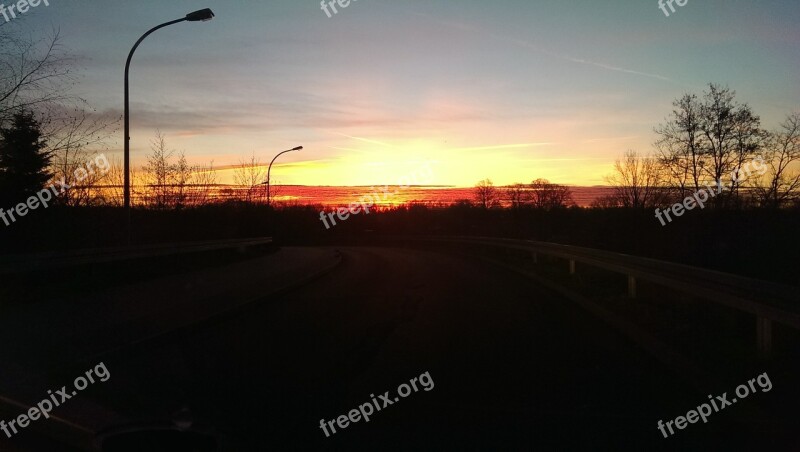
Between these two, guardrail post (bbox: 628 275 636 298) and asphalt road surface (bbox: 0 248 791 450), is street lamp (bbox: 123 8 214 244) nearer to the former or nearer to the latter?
asphalt road surface (bbox: 0 248 791 450)

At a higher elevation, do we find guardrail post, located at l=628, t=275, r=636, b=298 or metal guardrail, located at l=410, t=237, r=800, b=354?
metal guardrail, located at l=410, t=237, r=800, b=354

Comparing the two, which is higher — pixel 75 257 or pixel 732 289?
pixel 75 257

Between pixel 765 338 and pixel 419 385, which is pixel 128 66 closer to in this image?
pixel 419 385

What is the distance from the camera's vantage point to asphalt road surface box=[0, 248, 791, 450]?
20.3 feet

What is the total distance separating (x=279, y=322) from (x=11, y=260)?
6.38 m

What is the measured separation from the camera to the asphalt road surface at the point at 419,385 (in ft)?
20.3

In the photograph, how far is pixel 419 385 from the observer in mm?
8078

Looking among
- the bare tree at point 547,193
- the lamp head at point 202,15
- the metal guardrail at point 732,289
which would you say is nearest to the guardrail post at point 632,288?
the metal guardrail at point 732,289

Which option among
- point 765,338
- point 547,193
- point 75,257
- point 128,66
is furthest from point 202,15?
point 547,193

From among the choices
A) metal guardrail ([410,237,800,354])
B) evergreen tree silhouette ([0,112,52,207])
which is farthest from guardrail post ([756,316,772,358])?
evergreen tree silhouette ([0,112,52,207])

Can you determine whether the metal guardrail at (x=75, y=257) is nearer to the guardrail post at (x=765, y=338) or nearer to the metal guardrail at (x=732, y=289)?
the metal guardrail at (x=732, y=289)

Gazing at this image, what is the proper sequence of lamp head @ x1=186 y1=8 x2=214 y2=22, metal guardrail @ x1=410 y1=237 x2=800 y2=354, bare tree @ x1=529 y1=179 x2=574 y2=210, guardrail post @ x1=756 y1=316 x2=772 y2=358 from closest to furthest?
1. metal guardrail @ x1=410 y1=237 x2=800 y2=354
2. guardrail post @ x1=756 y1=316 x2=772 y2=358
3. lamp head @ x1=186 y1=8 x2=214 y2=22
4. bare tree @ x1=529 y1=179 x2=574 y2=210

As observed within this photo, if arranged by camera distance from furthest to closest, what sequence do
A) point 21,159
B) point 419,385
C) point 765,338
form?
point 21,159 < point 765,338 < point 419,385

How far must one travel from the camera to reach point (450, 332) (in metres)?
12.0
